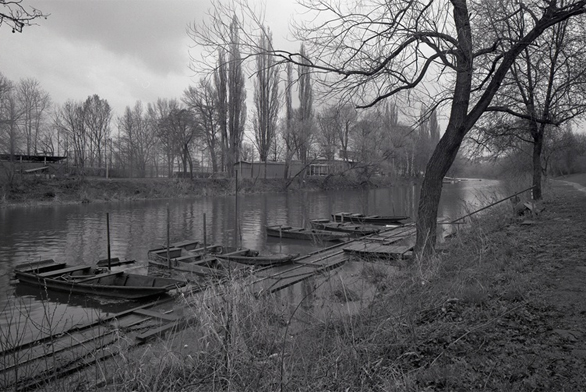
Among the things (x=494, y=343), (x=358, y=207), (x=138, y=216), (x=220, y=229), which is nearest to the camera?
(x=494, y=343)

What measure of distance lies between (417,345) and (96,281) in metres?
9.41

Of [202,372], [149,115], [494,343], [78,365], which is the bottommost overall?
[78,365]

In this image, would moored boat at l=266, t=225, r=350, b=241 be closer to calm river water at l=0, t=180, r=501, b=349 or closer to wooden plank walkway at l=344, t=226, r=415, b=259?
calm river water at l=0, t=180, r=501, b=349

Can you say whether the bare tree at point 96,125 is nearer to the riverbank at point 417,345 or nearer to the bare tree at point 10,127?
the bare tree at point 10,127

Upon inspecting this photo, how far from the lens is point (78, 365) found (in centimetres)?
522

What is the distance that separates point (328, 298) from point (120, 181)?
3848 cm

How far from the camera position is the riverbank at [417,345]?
10.4ft

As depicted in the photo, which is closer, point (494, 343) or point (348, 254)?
point (494, 343)

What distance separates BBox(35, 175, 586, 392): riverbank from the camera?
3178 mm

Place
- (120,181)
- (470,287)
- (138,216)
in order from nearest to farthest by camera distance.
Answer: (470,287), (138,216), (120,181)

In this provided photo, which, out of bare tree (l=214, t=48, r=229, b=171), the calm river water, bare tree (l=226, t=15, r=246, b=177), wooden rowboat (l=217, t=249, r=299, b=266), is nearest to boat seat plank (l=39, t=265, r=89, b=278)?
the calm river water

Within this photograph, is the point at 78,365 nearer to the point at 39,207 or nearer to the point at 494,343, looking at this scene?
the point at 494,343

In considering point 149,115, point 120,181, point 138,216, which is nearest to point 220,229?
point 138,216

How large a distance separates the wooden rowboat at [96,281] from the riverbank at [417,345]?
4.09m
